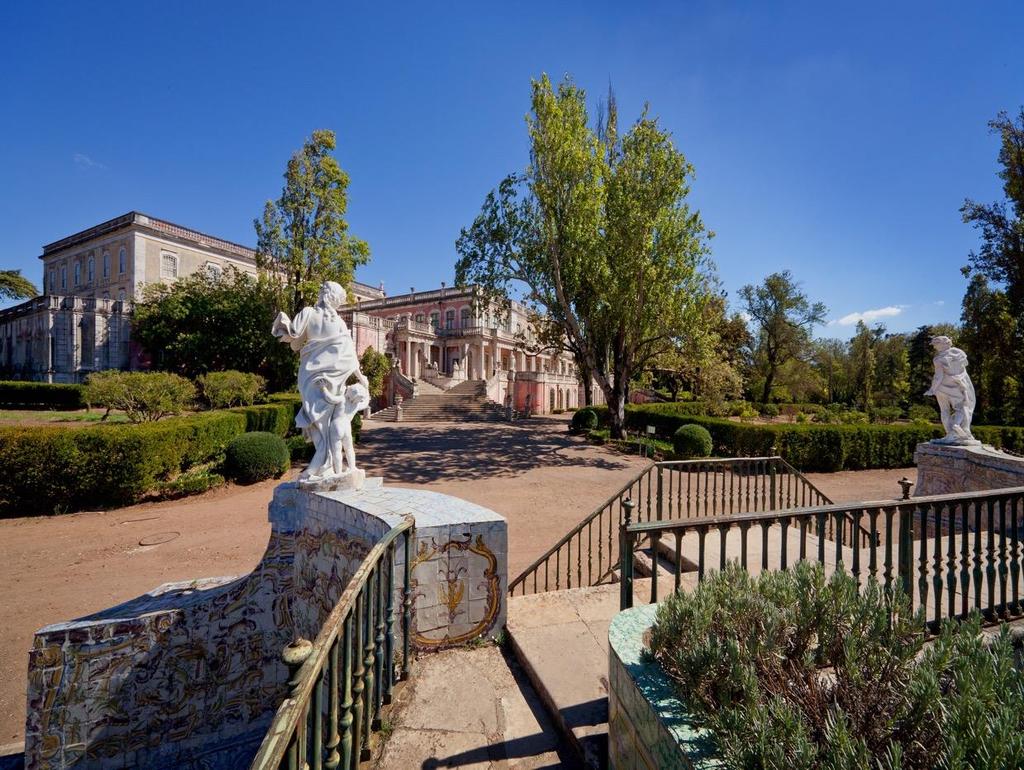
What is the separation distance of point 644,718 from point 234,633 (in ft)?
14.9

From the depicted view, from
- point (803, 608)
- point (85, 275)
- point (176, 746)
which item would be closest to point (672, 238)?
point (803, 608)

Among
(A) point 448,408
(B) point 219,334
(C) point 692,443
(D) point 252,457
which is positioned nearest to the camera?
(D) point 252,457

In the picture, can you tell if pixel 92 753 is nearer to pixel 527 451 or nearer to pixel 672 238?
pixel 527 451

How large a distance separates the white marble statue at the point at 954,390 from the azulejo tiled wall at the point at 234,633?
10.9m

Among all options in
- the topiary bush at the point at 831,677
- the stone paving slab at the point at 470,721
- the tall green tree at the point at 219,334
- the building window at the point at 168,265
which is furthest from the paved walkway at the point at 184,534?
the building window at the point at 168,265

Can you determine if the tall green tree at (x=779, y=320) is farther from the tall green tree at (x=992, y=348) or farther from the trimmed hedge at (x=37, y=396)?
the trimmed hedge at (x=37, y=396)

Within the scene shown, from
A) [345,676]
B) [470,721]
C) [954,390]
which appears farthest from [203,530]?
[954,390]

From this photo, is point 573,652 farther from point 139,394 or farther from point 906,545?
point 139,394

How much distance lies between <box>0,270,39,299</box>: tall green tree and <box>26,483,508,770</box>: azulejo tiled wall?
46.3 m

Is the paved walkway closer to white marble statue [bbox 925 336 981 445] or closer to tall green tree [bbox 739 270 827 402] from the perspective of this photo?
white marble statue [bbox 925 336 981 445]

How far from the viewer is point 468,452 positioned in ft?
54.5

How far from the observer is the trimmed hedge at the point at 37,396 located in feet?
71.2

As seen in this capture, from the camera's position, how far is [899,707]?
4.94 ft

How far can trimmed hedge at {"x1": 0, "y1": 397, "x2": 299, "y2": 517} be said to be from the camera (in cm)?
901
